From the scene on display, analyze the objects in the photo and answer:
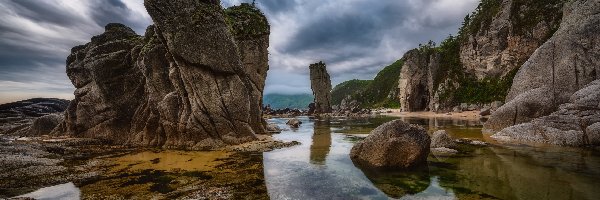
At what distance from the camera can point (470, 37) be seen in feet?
299

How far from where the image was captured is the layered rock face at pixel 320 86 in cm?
11431

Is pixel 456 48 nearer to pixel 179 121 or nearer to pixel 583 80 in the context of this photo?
pixel 583 80

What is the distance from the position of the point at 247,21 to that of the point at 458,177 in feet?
111

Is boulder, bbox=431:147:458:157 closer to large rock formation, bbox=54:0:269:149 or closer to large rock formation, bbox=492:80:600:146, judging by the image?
large rock formation, bbox=492:80:600:146

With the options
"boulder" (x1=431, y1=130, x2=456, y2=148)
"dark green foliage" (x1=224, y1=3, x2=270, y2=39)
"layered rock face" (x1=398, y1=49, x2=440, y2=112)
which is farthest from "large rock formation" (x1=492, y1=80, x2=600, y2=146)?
"layered rock face" (x1=398, y1=49, x2=440, y2=112)

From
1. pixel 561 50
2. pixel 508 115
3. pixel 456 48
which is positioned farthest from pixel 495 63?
pixel 508 115

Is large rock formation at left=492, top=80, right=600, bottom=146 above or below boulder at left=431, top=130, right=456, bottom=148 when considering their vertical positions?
above

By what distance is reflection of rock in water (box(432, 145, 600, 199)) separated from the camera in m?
14.2

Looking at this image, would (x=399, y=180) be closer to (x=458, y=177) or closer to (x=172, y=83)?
(x=458, y=177)

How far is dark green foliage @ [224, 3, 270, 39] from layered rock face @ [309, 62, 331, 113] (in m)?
68.8

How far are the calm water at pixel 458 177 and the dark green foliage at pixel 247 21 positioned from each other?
926 inches

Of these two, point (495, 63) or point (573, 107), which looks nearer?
point (573, 107)

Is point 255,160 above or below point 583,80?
below

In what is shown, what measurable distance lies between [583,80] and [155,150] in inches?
1526
